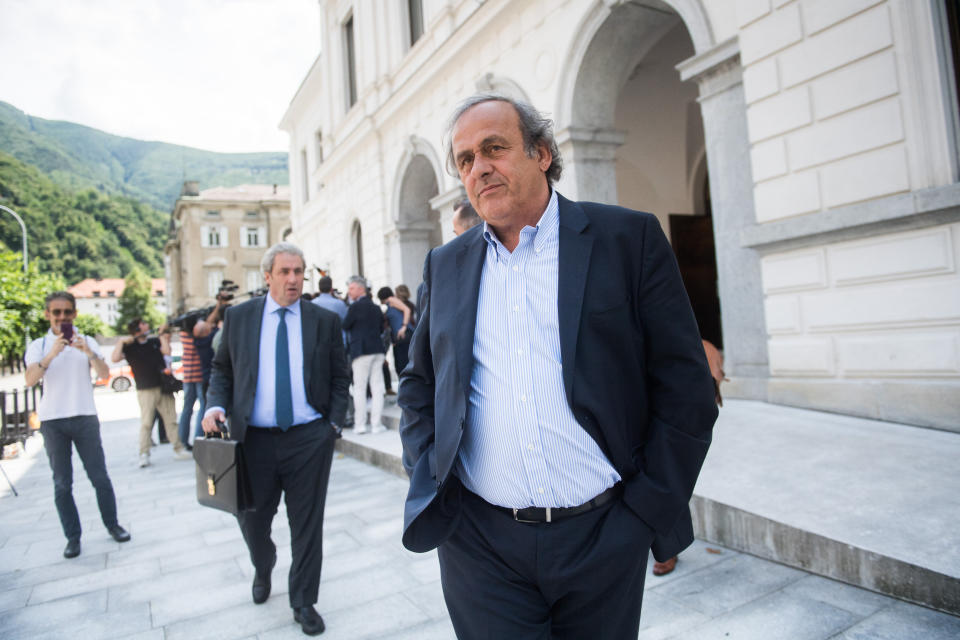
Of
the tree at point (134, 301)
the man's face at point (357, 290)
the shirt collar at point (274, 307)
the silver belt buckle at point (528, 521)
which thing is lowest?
the silver belt buckle at point (528, 521)

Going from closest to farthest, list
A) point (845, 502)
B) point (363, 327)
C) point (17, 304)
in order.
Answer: point (845, 502), point (363, 327), point (17, 304)

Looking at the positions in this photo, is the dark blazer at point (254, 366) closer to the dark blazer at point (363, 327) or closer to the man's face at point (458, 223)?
the man's face at point (458, 223)

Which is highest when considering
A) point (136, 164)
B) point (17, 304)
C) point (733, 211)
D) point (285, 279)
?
point (136, 164)

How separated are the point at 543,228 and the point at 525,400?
0.49 metres

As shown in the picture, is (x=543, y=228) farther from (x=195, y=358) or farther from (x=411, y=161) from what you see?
(x=411, y=161)

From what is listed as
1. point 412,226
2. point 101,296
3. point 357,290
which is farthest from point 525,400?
point 101,296

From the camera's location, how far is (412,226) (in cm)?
1456

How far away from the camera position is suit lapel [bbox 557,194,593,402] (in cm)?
144

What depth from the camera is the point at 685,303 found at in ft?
4.95

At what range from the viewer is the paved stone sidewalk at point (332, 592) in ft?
8.89

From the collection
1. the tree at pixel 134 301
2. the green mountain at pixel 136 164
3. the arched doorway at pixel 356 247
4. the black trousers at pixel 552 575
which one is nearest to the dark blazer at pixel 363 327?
the black trousers at pixel 552 575

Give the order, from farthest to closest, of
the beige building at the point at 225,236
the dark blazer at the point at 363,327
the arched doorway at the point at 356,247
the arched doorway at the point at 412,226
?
the beige building at the point at 225,236, the arched doorway at the point at 356,247, the arched doorway at the point at 412,226, the dark blazer at the point at 363,327

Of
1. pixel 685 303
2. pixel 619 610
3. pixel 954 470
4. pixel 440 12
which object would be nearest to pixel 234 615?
pixel 619 610

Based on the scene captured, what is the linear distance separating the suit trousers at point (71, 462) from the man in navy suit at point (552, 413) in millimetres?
4326
